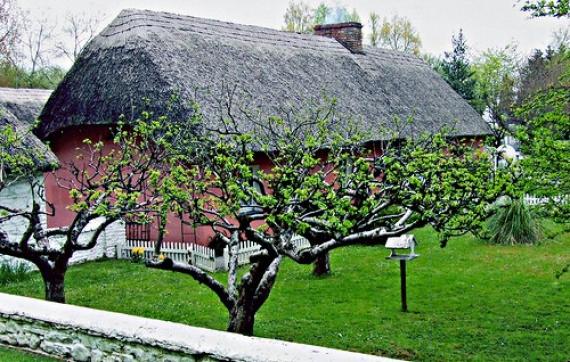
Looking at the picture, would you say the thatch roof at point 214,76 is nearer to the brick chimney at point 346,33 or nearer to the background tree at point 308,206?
the brick chimney at point 346,33

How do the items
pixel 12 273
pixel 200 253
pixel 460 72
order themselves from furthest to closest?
pixel 460 72
pixel 200 253
pixel 12 273

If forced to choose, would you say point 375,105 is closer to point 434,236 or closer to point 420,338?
point 434,236

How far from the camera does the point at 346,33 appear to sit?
23.2m

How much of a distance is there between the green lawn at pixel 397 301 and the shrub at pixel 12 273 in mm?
246

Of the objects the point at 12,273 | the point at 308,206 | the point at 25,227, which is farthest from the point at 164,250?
the point at 308,206

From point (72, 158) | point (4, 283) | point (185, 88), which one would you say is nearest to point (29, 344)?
point (4, 283)

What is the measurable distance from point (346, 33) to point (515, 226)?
33.8ft

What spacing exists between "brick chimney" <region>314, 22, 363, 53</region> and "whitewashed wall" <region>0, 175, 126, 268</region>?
36.5 feet

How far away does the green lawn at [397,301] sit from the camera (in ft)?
28.2

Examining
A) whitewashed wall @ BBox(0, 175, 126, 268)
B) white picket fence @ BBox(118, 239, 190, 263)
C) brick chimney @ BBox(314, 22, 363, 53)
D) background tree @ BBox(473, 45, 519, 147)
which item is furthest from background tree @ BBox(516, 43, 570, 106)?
whitewashed wall @ BBox(0, 175, 126, 268)

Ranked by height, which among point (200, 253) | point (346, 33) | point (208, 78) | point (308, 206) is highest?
point (346, 33)

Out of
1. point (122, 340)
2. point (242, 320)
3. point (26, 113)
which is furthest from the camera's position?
point (26, 113)

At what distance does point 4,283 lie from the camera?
12.4m

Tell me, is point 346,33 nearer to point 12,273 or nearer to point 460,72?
point 460,72
